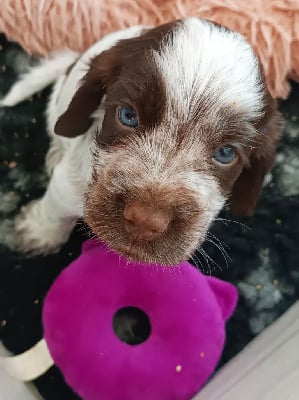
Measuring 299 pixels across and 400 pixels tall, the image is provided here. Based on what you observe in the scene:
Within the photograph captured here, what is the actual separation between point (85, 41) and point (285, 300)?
108 cm

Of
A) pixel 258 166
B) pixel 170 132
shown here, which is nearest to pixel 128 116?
pixel 170 132

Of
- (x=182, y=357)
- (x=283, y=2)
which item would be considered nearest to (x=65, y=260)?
(x=182, y=357)

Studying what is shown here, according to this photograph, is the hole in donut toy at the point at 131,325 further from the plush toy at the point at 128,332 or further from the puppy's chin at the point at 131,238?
the puppy's chin at the point at 131,238

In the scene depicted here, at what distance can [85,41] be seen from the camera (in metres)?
2.38

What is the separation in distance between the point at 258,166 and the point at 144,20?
0.86 metres

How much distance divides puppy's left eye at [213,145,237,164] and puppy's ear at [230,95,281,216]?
9 cm

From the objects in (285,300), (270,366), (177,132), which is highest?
(177,132)

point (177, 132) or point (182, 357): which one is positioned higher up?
point (177, 132)

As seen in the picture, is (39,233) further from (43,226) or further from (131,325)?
(131,325)

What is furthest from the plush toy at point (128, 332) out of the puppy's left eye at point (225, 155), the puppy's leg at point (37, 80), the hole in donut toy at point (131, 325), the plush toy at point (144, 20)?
the plush toy at point (144, 20)

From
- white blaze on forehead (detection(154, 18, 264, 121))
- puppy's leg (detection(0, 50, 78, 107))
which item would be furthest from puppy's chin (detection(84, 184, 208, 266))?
puppy's leg (detection(0, 50, 78, 107))

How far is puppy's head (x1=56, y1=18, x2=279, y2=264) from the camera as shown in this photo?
1447 millimetres

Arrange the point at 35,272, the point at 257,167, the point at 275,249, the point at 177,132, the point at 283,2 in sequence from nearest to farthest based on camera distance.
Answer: the point at 177,132 < the point at 257,167 < the point at 35,272 < the point at 275,249 < the point at 283,2

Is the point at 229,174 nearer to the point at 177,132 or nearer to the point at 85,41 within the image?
the point at 177,132
